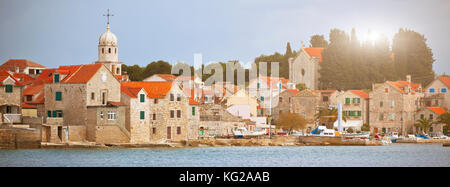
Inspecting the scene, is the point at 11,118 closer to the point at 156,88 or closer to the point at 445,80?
the point at 156,88

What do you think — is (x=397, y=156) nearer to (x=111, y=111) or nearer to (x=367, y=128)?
(x=111, y=111)

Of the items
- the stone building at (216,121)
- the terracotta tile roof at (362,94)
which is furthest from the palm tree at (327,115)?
the stone building at (216,121)

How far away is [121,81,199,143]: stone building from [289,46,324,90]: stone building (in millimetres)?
40853

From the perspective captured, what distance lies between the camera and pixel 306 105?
90062mm

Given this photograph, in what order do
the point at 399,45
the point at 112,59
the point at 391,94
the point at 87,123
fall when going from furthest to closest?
1. the point at 399,45
2. the point at 391,94
3. the point at 112,59
4. the point at 87,123

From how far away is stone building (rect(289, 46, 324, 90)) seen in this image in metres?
107

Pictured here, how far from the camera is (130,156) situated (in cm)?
5522

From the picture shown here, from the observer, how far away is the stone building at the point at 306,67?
107 metres

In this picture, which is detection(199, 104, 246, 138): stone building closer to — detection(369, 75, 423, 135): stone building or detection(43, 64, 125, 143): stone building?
detection(43, 64, 125, 143): stone building

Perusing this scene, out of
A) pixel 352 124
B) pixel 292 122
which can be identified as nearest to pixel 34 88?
pixel 292 122

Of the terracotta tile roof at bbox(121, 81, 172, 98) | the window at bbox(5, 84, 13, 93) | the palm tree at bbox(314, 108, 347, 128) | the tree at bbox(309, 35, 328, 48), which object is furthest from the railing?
the tree at bbox(309, 35, 328, 48)

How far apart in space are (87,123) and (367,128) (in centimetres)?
3957
